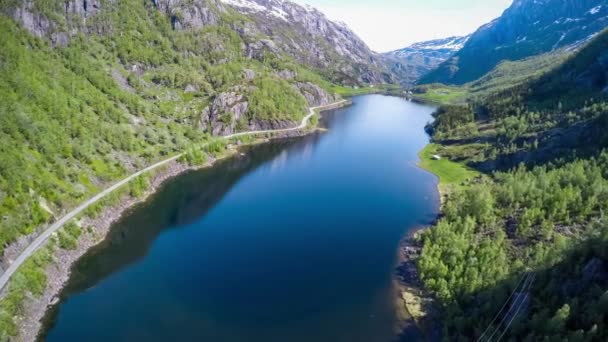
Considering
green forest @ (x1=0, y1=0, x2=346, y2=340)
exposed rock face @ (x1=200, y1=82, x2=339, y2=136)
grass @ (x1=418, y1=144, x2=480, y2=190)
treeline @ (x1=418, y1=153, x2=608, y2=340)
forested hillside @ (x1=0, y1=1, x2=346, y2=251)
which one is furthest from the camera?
exposed rock face @ (x1=200, y1=82, x2=339, y2=136)

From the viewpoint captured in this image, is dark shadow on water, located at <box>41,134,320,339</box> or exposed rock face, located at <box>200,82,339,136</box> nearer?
dark shadow on water, located at <box>41,134,320,339</box>

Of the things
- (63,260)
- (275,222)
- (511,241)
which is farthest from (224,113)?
(511,241)

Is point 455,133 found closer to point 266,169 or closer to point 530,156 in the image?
point 530,156

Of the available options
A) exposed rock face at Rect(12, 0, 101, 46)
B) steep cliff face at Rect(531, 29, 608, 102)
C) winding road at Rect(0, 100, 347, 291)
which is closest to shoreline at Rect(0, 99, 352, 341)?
winding road at Rect(0, 100, 347, 291)

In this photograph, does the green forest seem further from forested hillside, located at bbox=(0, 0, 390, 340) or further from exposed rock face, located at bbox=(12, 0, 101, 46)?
exposed rock face, located at bbox=(12, 0, 101, 46)

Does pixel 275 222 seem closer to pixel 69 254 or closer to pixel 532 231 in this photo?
pixel 69 254

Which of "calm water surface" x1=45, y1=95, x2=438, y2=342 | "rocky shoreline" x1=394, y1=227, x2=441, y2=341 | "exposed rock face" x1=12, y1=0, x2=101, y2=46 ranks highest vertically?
"exposed rock face" x1=12, y1=0, x2=101, y2=46

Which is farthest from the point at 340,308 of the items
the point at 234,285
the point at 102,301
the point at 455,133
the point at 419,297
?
the point at 455,133

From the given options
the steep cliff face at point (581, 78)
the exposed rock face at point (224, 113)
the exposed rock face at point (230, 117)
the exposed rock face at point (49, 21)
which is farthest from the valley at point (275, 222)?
the exposed rock face at point (230, 117)
